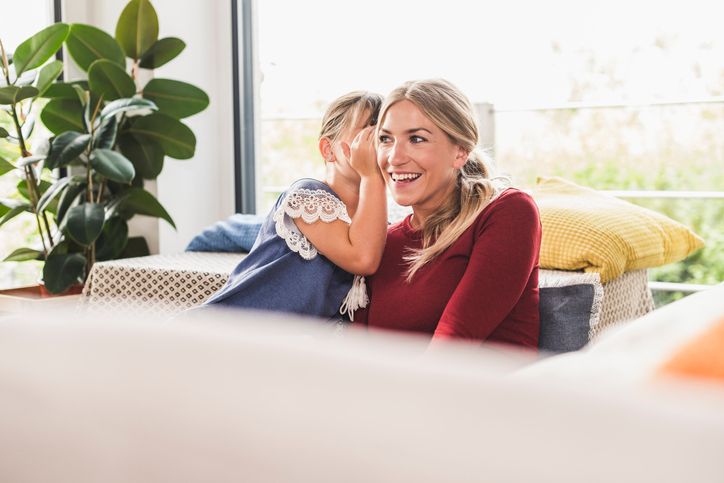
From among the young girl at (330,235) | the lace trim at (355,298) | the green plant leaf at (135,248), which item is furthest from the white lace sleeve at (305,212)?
the green plant leaf at (135,248)

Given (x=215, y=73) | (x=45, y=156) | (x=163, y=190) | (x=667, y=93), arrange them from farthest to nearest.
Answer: (x=215, y=73) → (x=163, y=190) → (x=667, y=93) → (x=45, y=156)

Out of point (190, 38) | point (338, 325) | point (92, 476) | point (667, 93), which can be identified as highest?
point (190, 38)

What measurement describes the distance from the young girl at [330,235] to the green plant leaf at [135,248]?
167 centimetres

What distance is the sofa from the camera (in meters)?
0.28

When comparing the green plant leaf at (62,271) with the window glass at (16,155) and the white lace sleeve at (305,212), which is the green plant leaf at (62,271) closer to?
the window glass at (16,155)

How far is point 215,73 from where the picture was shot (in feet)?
12.6

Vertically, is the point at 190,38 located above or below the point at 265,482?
above

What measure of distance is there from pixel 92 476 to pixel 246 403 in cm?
9

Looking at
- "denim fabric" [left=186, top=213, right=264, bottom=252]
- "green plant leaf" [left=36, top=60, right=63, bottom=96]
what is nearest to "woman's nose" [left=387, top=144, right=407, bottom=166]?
"denim fabric" [left=186, top=213, right=264, bottom=252]

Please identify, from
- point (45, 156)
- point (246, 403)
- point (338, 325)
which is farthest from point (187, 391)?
point (45, 156)

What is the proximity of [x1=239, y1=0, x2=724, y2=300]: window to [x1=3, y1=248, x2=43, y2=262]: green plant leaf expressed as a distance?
128cm

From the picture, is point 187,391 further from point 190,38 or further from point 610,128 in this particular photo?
point 190,38

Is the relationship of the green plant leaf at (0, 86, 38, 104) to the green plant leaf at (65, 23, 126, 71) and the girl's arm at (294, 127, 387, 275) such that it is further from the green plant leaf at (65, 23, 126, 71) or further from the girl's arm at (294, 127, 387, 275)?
the girl's arm at (294, 127, 387, 275)

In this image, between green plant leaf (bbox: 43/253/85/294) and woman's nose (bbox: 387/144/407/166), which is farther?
green plant leaf (bbox: 43/253/85/294)
